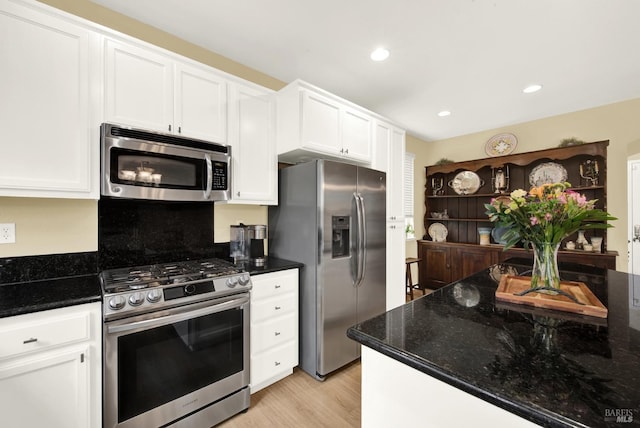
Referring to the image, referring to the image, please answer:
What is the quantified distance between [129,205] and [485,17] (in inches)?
117

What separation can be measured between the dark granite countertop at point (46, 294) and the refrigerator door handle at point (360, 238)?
1.87 meters

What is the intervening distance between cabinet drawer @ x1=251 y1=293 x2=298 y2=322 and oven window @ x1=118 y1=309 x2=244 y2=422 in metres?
0.18

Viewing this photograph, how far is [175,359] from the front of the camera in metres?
1.62

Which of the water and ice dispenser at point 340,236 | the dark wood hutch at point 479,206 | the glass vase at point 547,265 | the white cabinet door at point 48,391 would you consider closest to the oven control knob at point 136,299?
the white cabinet door at point 48,391

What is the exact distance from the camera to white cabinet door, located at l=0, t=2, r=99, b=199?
1.43 metres

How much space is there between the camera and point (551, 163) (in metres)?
3.89

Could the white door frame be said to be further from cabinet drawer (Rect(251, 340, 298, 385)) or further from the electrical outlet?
the electrical outlet

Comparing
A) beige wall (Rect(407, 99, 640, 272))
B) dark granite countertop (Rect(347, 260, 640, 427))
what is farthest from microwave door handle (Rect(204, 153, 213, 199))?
beige wall (Rect(407, 99, 640, 272))

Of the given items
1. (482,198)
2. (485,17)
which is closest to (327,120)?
(485,17)

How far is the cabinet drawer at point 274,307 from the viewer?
2.06 meters

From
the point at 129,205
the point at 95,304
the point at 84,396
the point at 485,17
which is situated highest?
the point at 485,17

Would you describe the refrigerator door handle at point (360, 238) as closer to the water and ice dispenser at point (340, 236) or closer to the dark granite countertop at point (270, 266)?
the water and ice dispenser at point (340, 236)

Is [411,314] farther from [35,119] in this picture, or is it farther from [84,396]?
[35,119]

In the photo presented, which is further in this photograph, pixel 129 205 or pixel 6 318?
pixel 129 205
